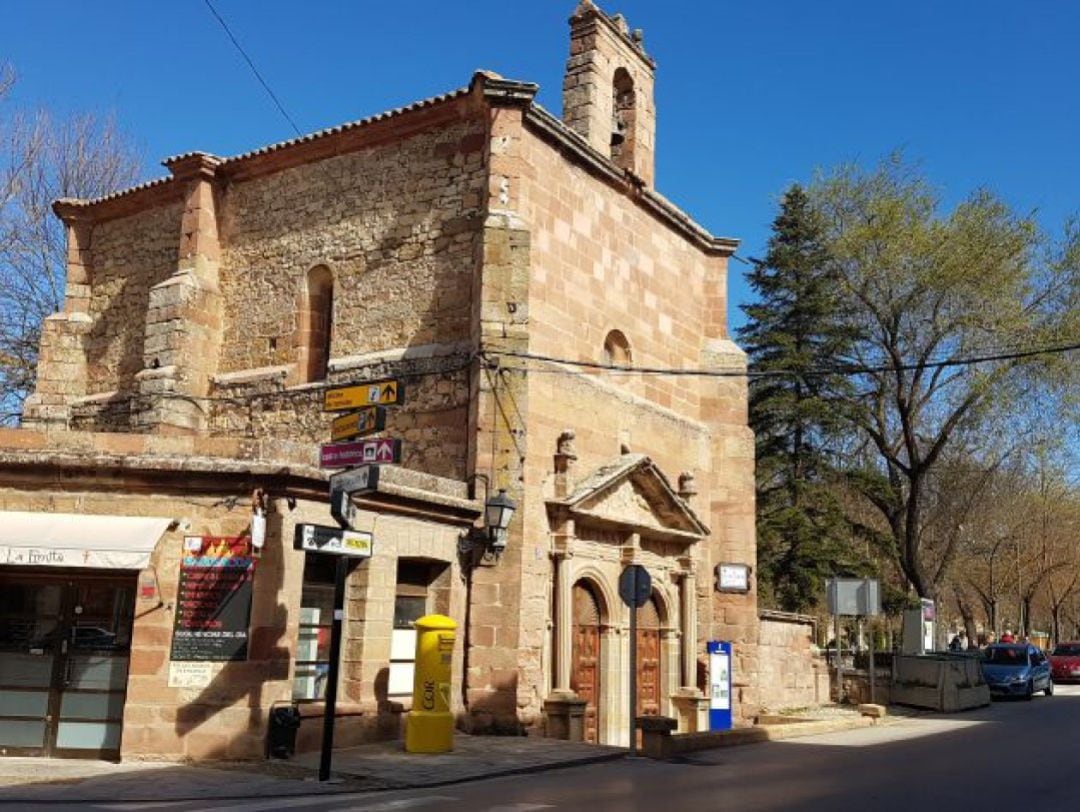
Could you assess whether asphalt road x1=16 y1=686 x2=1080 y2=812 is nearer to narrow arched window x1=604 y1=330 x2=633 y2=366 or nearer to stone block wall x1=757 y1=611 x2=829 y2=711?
stone block wall x1=757 y1=611 x2=829 y2=711

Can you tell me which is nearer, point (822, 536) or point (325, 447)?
point (325, 447)

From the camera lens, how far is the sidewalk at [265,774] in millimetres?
9281

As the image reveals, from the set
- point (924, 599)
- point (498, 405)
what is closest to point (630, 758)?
point (498, 405)

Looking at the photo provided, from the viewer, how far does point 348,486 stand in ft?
35.1

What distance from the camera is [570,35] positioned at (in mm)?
19625

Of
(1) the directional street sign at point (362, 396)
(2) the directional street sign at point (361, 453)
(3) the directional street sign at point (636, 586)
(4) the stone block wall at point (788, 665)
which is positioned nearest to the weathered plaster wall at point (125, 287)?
(1) the directional street sign at point (362, 396)

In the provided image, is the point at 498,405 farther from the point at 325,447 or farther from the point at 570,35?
the point at 570,35

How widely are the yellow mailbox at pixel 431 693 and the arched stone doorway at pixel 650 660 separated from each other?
239 inches

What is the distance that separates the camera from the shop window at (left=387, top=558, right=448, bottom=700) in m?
14.0

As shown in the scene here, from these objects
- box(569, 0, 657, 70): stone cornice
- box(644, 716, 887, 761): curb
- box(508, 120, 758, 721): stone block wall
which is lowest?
box(644, 716, 887, 761): curb

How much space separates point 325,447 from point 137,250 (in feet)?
36.1

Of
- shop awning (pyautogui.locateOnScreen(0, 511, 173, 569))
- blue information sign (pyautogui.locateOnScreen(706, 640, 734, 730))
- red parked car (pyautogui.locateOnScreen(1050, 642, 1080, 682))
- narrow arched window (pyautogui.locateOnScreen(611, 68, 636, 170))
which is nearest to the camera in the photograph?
shop awning (pyautogui.locateOnScreen(0, 511, 173, 569))

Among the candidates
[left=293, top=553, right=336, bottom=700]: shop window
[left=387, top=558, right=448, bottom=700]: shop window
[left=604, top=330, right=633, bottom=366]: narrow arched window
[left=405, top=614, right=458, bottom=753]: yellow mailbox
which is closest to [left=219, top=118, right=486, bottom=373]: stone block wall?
[left=604, top=330, right=633, bottom=366]: narrow arched window

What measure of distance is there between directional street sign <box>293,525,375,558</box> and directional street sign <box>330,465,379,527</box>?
0.45ft
